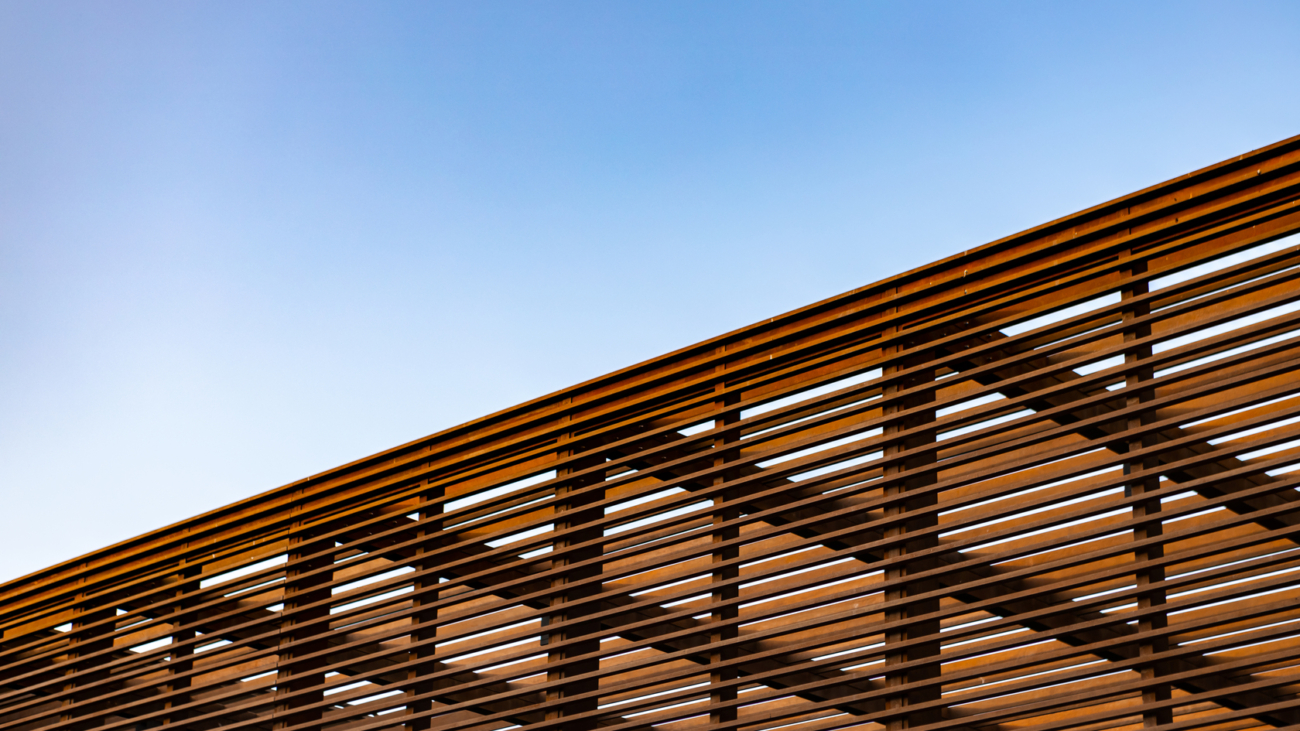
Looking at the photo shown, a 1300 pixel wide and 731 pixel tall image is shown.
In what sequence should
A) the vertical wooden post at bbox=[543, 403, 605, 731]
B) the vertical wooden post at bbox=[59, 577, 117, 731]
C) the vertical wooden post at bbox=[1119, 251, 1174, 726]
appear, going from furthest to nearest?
the vertical wooden post at bbox=[59, 577, 117, 731] < the vertical wooden post at bbox=[543, 403, 605, 731] < the vertical wooden post at bbox=[1119, 251, 1174, 726]

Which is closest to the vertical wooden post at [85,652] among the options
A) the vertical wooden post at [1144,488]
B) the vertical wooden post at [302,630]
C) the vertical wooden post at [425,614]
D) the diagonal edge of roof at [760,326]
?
the diagonal edge of roof at [760,326]

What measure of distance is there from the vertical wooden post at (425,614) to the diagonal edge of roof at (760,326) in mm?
366

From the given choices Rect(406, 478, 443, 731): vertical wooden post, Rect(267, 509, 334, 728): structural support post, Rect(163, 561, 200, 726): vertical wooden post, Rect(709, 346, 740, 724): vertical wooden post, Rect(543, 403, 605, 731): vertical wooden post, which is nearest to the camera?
Rect(709, 346, 740, 724): vertical wooden post

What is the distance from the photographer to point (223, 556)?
24.7 feet

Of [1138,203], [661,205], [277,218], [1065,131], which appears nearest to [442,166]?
[277,218]

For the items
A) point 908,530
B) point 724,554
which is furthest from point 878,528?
point 724,554

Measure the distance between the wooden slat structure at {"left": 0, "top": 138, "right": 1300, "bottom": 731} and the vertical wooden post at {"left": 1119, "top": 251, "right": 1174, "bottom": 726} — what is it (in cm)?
1

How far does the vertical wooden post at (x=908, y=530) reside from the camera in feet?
15.6

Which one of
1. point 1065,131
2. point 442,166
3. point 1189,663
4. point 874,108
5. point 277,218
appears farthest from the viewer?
point 442,166

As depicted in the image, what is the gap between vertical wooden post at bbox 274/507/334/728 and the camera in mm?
6621

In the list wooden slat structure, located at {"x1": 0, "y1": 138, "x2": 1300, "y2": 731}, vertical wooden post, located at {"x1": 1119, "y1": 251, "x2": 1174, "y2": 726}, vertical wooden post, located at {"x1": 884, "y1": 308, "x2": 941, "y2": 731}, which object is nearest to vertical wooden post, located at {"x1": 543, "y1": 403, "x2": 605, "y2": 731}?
wooden slat structure, located at {"x1": 0, "y1": 138, "x2": 1300, "y2": 731}

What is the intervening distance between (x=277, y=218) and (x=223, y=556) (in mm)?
7475

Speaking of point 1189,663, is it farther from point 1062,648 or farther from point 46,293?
point 46,293

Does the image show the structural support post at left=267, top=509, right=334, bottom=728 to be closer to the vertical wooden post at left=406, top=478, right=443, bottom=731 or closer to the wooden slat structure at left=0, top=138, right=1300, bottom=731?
the wooden slat structure at left=0, top=138, right=1300, bottom=731
